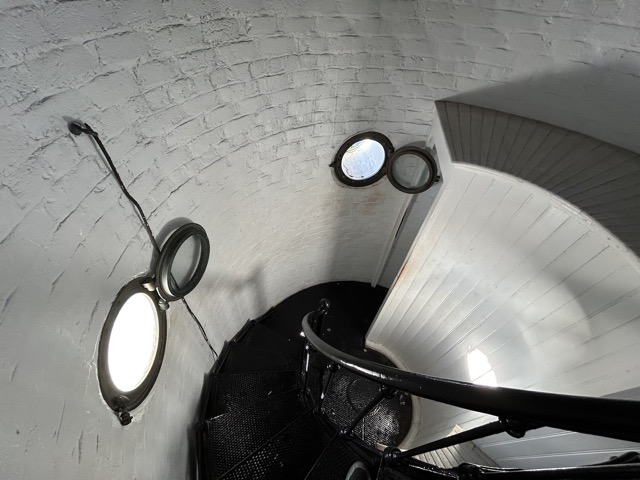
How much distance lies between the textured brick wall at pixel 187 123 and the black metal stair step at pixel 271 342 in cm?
67

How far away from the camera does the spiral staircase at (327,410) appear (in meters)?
0.75

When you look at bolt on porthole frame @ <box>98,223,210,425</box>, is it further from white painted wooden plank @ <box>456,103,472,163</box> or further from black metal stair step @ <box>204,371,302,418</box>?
white painted wooden plank @ <box>456,103,472,163</box>

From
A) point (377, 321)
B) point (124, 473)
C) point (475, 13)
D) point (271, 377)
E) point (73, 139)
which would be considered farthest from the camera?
point (377, 321)

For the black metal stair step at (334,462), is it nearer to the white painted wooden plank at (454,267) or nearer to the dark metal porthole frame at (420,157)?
the white painted wooden plank at (454,267)

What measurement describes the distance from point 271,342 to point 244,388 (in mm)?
928

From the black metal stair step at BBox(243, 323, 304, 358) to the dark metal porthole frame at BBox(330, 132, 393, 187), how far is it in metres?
1.93

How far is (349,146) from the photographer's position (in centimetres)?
277

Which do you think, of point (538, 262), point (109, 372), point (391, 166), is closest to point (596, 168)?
point (538, 262)

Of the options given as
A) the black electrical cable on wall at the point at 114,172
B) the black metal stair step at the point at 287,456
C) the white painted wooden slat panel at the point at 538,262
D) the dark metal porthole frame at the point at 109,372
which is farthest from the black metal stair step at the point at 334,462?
the black electrical cable on wall at the point at 114,172

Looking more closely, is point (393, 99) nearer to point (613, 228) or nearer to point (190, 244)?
point (613, 228)

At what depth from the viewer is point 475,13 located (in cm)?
182

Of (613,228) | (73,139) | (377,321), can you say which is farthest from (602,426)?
(377,321)

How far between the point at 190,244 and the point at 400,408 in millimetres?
3409

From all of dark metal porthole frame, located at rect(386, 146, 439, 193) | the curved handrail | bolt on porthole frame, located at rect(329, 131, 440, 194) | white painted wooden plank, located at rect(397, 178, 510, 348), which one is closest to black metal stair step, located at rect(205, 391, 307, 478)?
white painted wooden plank, located at rect(397, 178, 510, 348)
